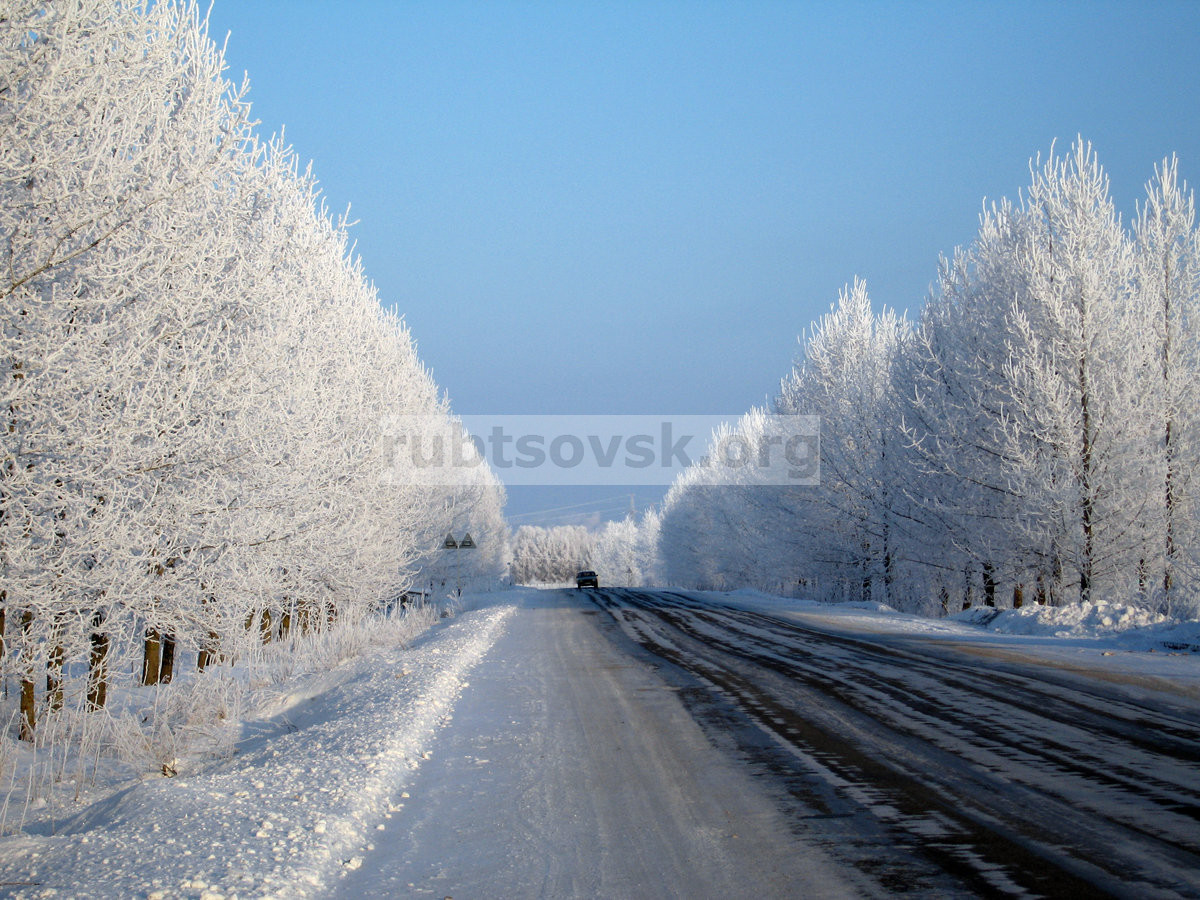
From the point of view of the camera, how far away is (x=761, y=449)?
33625 mm

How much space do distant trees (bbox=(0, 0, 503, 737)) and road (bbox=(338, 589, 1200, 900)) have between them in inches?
136

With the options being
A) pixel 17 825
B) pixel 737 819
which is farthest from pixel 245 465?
pixel 737 819

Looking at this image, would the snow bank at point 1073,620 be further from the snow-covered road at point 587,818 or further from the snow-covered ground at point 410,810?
the snow-covered road at point 587,818

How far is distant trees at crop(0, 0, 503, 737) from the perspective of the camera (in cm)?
594

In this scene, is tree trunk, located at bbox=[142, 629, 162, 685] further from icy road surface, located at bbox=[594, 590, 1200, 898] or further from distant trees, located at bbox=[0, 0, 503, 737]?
icy road surface, located at bbox=[594, 590, 1200, 898]

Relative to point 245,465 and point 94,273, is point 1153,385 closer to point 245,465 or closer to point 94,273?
point 245,465

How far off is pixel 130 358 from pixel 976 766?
7135mm

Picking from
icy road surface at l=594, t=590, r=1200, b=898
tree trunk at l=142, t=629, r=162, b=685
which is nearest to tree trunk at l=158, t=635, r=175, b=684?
tree trunk at l=142, t=629, r=162, b=685

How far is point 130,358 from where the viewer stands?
20.1 ft

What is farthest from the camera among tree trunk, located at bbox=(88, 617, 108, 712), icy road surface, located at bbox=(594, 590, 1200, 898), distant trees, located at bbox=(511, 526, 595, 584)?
distant trees, located at bbox=(511, 526, 595, 584)

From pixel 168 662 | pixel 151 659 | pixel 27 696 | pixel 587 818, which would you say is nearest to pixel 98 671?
pixel 27 696

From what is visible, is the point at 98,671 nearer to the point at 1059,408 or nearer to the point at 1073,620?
the point at 1073,620

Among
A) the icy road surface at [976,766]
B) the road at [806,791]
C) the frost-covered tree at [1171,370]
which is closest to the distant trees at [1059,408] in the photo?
the frost-covered tree at [1171,370]

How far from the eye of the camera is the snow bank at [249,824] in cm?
374
